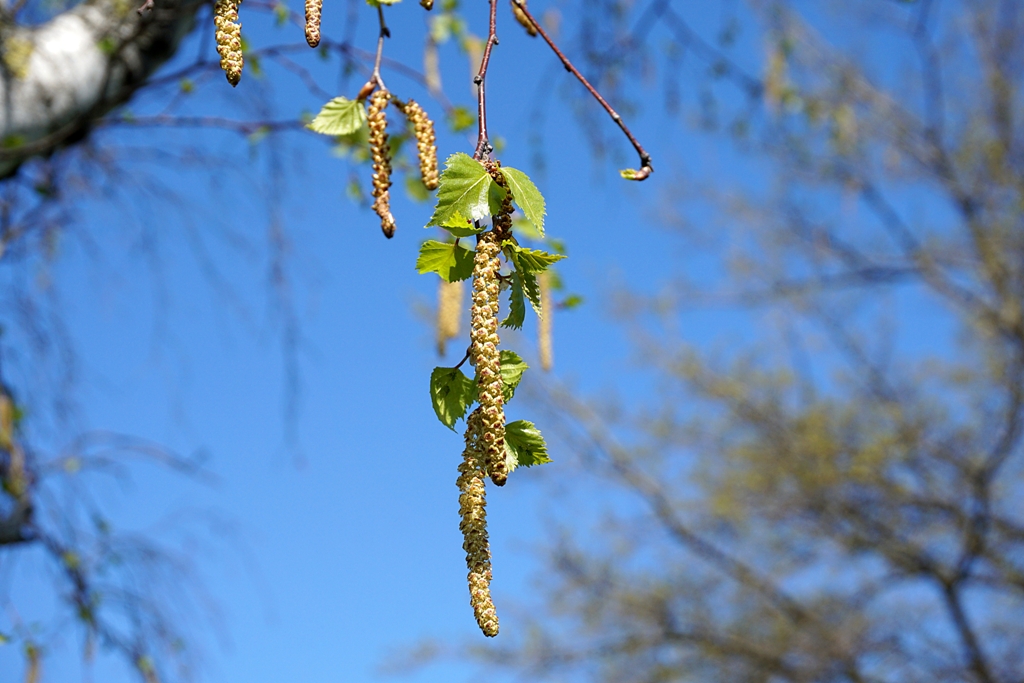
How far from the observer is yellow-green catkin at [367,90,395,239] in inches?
37.1

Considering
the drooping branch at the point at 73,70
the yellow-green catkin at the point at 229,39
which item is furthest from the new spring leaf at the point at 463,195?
the drooping branch at the point at 73,70

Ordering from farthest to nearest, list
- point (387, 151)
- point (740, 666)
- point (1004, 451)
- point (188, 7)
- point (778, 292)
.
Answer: point (778, 292) < point (740, 666) < point (1004, 451) < point (188, 7) < point (387, 151)

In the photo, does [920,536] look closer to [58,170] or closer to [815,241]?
[815,241]

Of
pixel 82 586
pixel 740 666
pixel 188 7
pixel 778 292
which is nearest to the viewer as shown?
pixel 188 7

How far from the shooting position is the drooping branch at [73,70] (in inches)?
81.6

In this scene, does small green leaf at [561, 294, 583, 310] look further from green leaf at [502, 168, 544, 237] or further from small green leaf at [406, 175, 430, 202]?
green leaf at [502, 168, 544, 237]

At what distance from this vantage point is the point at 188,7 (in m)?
2.04

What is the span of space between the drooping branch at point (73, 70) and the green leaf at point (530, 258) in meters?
1.47

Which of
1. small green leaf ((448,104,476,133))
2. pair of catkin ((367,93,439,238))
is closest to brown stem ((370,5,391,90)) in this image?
pair of catkin ((367,93,439,238))

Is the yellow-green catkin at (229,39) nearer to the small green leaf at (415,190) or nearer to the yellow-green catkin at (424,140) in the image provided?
the yellow-green catkin at (424,140)

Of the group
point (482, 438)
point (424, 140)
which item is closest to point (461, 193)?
point (482, 438)

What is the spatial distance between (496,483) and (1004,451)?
7.14 meters

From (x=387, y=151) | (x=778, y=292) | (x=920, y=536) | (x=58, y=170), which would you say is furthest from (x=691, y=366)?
(x=387, y=151)

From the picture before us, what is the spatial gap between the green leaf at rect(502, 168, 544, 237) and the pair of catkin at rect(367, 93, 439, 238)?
0.16 meters
